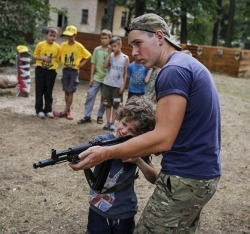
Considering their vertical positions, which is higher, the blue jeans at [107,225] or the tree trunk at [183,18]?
the tree trunk at [183,18]

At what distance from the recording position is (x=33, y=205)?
4047 mm

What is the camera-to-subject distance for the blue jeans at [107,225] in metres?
2.42

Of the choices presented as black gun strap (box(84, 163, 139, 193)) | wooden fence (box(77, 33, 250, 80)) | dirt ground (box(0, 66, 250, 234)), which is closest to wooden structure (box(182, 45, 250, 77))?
wooden fence (box(77, 33, 250, 80))

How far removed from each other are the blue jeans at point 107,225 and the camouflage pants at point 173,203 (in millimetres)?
310

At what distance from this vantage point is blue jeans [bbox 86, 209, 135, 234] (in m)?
2.42

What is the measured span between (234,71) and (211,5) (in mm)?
5951

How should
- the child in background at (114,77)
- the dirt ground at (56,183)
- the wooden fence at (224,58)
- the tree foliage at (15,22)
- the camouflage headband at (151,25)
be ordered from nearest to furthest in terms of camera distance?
the camouflage headband at (151,25) < the dirt ground at (56,183) < the child in background at (114,77) < the tree foliage at (15,22) < the wooden fence at (224,58)

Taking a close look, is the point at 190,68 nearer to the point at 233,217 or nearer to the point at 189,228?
the point at 189,228

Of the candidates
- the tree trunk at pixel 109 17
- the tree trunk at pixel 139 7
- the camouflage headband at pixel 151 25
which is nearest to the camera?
the camouflage headband at pixel 151 25

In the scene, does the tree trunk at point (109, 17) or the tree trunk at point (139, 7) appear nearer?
the tree trunk at point (109, 17)

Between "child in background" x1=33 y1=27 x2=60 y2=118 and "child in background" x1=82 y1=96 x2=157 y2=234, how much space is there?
5.25 m

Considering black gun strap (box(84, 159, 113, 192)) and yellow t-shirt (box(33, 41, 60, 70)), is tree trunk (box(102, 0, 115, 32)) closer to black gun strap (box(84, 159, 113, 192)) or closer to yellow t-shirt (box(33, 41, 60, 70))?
yellow t-shirt (box(33, 41, 60, 70))

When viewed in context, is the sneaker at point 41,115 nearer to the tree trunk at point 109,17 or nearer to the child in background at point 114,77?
the child in background at point 114,77

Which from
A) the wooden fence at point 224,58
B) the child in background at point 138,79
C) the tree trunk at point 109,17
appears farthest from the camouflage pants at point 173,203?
the wooden fence at point 224,58
